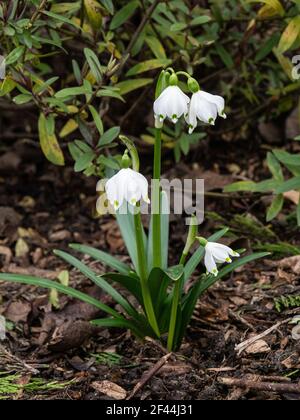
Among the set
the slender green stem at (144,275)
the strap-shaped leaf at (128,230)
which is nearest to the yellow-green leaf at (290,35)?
the strap-shaped leaf at (128,230)

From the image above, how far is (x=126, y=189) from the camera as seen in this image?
2070mm

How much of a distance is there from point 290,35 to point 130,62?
31.3 inches

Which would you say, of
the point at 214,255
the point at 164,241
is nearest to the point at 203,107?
the point at 214,255

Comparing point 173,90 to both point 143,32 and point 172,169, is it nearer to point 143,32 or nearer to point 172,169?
point 143,32

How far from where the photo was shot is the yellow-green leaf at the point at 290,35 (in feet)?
9.30

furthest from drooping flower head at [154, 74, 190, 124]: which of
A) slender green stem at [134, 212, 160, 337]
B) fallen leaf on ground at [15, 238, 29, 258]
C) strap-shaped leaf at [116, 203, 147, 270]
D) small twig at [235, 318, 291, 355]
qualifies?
fallen leaf on ground at [15, 238, 29, 258]

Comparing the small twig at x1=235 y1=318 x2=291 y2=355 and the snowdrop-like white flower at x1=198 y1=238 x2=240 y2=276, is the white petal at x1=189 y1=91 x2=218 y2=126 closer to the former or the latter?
the snowdrop-like white flower at x1=198 y1=238 x2=240 y2=276

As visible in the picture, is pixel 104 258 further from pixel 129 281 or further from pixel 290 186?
pixel 290 186

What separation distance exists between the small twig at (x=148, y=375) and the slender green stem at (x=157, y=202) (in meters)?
0.31

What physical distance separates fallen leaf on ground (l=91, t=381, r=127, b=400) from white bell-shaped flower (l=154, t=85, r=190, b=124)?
867 mm

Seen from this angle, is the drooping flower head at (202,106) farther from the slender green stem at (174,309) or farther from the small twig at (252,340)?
the small twig at (252,340)
